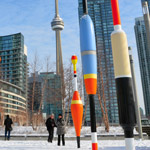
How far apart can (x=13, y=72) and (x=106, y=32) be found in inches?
2457

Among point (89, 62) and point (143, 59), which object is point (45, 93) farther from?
point (143, 59)

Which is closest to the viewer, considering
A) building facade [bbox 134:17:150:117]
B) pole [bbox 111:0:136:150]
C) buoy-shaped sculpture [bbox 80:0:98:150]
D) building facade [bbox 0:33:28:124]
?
pole [bbox 111:0:136:150]

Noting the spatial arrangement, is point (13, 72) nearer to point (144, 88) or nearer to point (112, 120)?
point (112, 120)

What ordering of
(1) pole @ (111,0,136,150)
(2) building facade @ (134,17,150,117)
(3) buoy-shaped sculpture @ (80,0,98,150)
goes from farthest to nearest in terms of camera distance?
(2) building facade @ (134,17,150,117) → (3) buoy-shaped sculpture @ (80,0,98,150) → (1) pole @ (111,0,136,150)

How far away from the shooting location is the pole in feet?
8.69

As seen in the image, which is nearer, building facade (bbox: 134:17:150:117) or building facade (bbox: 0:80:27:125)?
building facade (bbox: 134:17:150:117)

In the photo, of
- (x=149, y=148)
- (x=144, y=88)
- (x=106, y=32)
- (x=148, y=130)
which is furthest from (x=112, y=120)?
(x=149, y=148)

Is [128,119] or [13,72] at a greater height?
[13,72]

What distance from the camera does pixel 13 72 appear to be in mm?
109000

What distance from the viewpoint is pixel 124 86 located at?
276 cm

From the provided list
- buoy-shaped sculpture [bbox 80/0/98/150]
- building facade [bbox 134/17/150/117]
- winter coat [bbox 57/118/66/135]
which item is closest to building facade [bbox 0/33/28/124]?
building facade [bbox 134/17/150/117]

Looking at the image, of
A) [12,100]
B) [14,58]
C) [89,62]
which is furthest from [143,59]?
[89,62]

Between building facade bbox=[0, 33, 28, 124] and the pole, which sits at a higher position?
building facade bbox=[0, 33, 28, 124]

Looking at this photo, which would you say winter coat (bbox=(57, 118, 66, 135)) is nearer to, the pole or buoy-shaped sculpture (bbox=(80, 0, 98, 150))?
buoy-shaped sculpture (bbox=(80, 0, 98, 150))
